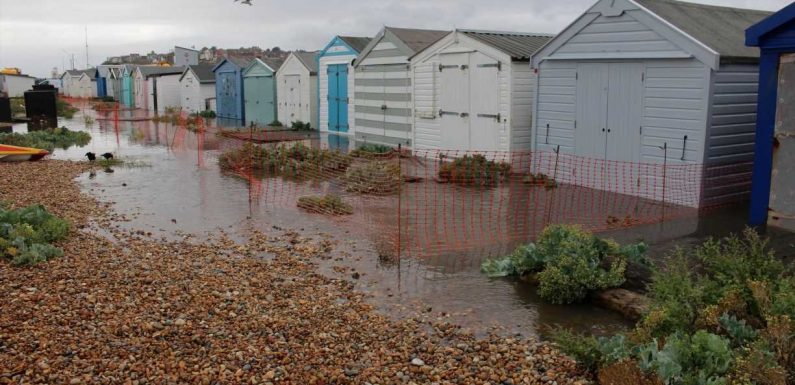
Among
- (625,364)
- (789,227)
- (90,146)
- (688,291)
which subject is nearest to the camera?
(625,364)

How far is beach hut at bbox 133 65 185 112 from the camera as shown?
47.7 meters

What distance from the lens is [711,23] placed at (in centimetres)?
1366

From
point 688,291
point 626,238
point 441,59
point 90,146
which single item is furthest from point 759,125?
point 90,146

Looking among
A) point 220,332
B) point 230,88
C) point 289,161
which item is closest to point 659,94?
point 289,161

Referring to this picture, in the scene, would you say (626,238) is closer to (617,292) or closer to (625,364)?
(617,292)

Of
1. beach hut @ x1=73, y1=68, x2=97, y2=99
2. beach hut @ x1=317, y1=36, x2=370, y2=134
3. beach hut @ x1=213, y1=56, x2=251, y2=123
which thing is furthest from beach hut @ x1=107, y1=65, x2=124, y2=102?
beach hut @ x1=317, y1=36, x2=370, y2=134

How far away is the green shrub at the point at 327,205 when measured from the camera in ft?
40.9

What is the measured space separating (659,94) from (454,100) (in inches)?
264

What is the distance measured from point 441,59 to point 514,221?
842cm


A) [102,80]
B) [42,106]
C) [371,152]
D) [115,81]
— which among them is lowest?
[371,152]

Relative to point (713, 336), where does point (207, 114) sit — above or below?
above

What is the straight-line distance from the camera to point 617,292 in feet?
24.6

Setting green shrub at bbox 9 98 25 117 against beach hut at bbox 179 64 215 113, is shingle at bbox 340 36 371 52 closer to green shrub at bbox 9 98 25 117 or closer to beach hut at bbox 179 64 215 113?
beach hut at bbox 179 64 215 113

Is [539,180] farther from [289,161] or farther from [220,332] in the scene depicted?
[220,332]
